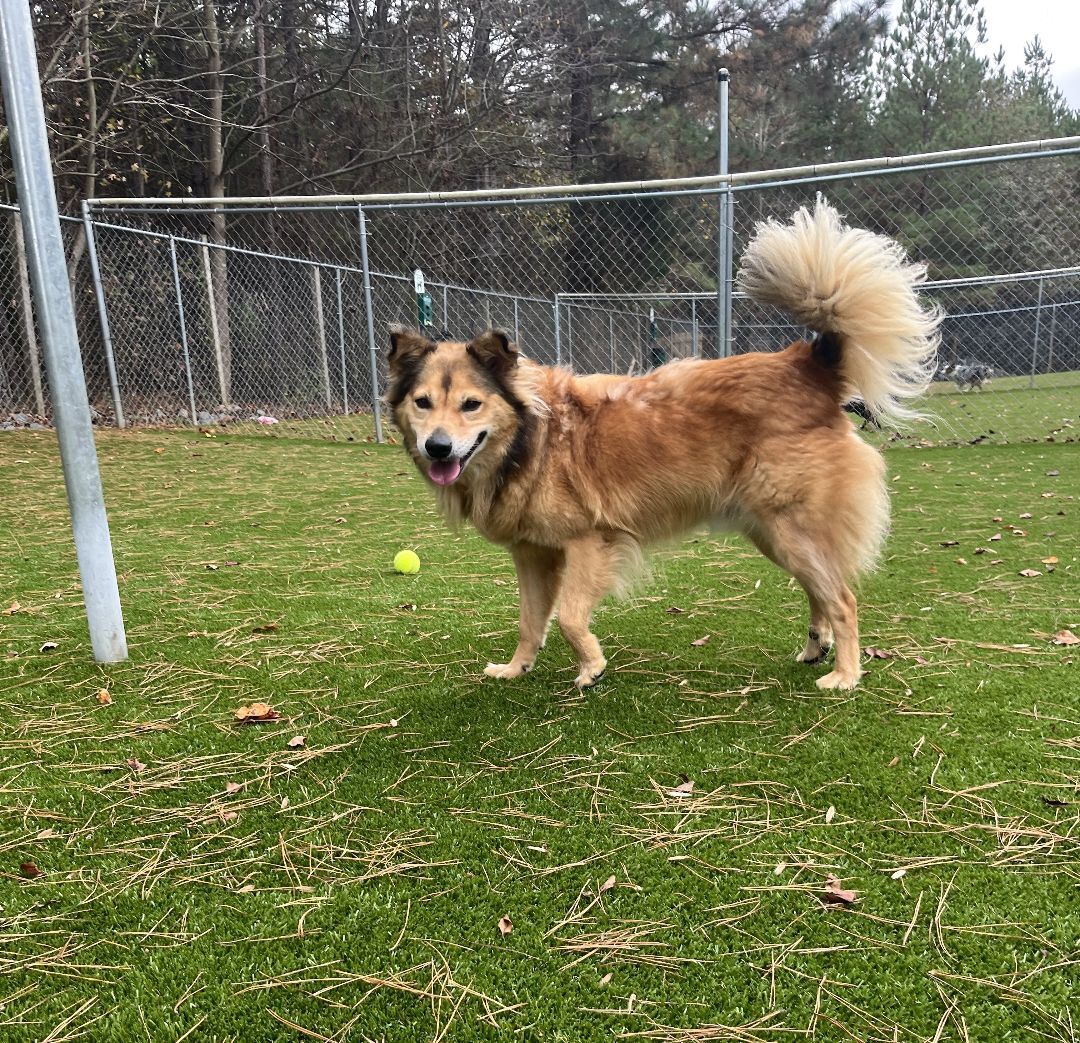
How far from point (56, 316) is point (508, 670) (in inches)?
83.0

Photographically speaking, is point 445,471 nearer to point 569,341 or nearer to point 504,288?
point 569,341

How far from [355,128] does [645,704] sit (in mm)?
15651

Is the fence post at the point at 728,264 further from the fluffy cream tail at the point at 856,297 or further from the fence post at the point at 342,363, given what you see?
the fence post at the point at 342,363

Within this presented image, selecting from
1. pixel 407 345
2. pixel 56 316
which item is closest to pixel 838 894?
pixel 407 345

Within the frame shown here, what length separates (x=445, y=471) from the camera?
9.52 ft

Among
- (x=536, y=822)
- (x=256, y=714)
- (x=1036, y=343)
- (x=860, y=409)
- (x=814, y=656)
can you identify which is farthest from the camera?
(x=1036, y=343)

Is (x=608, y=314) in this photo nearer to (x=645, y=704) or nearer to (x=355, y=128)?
(x=355, y=128)

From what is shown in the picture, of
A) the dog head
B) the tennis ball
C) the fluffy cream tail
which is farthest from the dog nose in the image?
the tennis ball

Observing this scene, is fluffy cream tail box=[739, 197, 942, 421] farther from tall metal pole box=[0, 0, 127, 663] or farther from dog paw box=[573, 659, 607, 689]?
tall metal pole box=[0, 0, 127, 663]

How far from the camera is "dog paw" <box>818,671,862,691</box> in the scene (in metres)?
2.79

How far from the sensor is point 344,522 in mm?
5848

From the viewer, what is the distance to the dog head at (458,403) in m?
2.90

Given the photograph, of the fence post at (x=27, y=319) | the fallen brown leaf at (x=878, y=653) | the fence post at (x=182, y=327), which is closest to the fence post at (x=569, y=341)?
the fence post at (x=182, y=327)

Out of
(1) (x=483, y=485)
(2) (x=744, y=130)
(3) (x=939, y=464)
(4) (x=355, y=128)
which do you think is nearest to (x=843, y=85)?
(2) (x=744, y=130)
